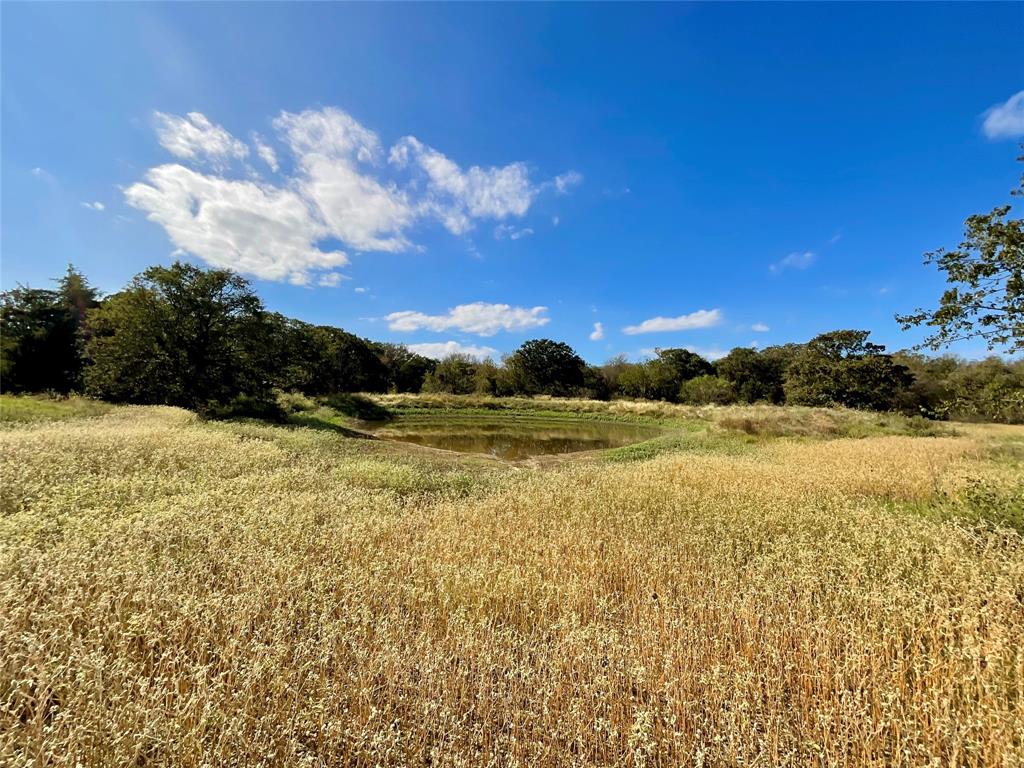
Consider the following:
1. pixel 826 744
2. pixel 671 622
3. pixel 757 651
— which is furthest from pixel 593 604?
pixel 826 744

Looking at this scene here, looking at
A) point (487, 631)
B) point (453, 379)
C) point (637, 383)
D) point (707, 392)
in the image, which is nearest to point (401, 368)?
point (453, 379)

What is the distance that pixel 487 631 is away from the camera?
12.4 ft

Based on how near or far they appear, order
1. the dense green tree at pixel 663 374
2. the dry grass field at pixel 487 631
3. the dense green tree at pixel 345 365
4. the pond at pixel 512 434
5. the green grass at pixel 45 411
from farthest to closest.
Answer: the dense green tree at pixel 663 374, the dense green tree at pixel 345 365, the pond at pixel 512 434, the green grass at pixel 45 411, the dry grass field at pixel 487 631

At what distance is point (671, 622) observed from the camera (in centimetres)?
393

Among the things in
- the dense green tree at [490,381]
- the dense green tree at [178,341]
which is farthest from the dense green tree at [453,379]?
the dense green tree at [178,341]

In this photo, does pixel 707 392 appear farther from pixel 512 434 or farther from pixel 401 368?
pixel 401 368

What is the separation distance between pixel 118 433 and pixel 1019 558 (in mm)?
17486

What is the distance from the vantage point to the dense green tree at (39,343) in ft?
83.6

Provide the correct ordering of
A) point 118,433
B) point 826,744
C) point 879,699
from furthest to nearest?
point 118,433
point 879,699
point 826,744

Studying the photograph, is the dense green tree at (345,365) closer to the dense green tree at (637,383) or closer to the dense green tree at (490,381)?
the dense green tree at (490,381)

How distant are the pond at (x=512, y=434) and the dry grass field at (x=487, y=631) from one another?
1435 cm

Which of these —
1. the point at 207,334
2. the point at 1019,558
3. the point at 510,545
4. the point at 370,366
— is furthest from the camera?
the point at 370,366

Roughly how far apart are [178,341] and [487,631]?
2899cm

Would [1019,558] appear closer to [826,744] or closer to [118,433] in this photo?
[826,744]
